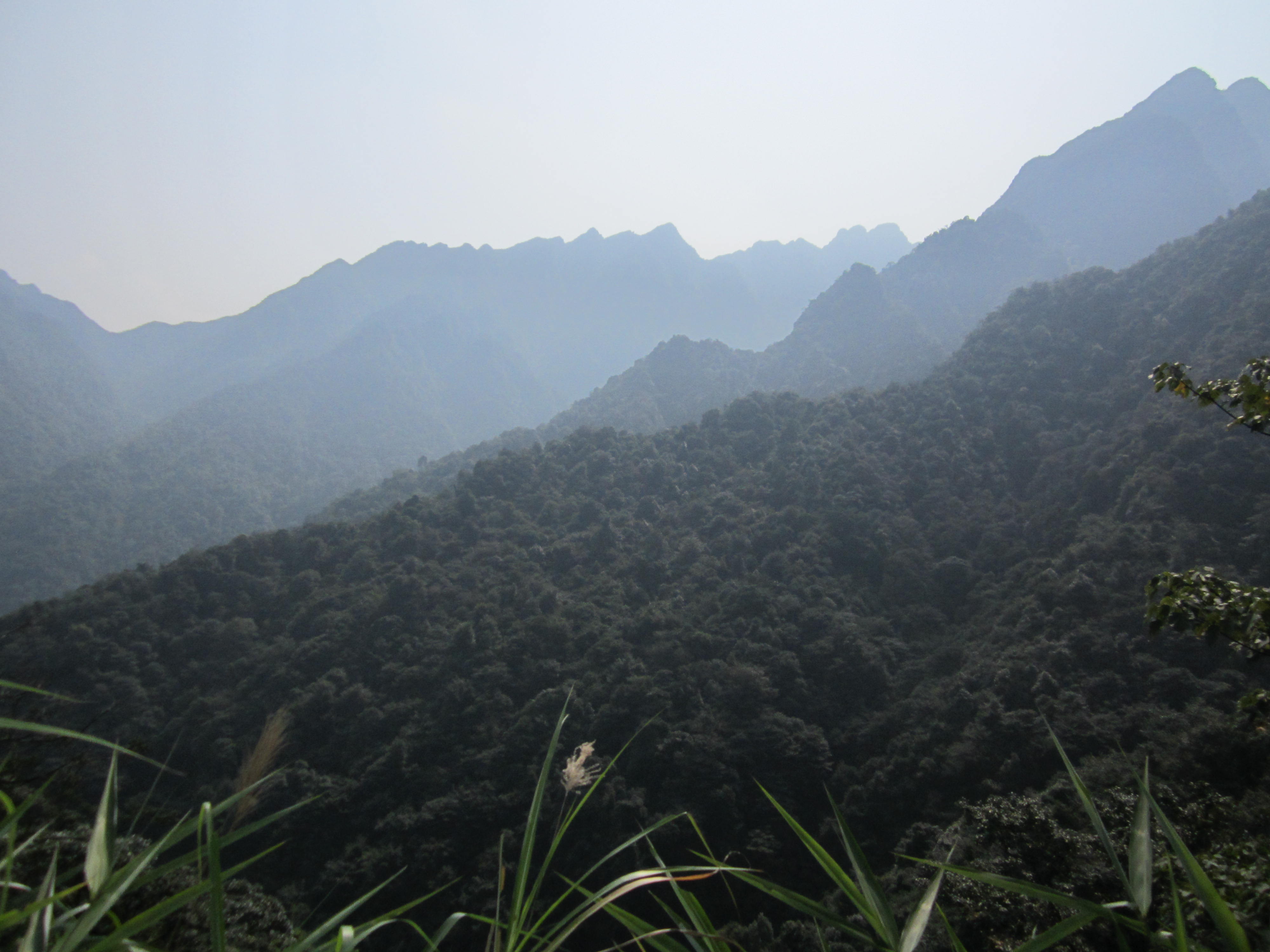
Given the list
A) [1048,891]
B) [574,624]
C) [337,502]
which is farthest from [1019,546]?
[337,502]

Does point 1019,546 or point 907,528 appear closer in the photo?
point 1019,546

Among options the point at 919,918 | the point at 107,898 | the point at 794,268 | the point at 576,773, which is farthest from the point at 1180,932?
the point at 794,268

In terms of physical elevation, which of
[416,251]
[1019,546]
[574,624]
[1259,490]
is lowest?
[1019,546]

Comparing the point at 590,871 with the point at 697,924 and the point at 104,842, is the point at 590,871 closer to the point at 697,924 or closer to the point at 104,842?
the point at 697,924

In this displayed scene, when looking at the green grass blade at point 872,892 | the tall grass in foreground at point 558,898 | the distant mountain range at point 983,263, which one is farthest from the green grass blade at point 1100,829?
the distant mountain range at point 983,263

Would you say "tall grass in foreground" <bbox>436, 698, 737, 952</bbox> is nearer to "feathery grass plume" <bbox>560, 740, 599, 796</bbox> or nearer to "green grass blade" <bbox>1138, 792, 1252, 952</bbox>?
"feathery grass plume" <bbox>560, 740, 599, 796</bbox>

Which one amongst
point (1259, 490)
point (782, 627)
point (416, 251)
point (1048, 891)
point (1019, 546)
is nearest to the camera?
point (1048, 891)

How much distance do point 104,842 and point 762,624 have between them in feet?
78.2

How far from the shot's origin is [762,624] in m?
24.0

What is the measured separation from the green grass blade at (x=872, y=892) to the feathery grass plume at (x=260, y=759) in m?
1.80

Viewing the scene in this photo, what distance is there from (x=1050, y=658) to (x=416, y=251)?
454 feet

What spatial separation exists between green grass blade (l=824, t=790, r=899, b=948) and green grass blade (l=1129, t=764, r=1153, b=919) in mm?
471

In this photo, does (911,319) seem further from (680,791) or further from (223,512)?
(223,512)

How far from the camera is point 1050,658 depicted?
18094mm
